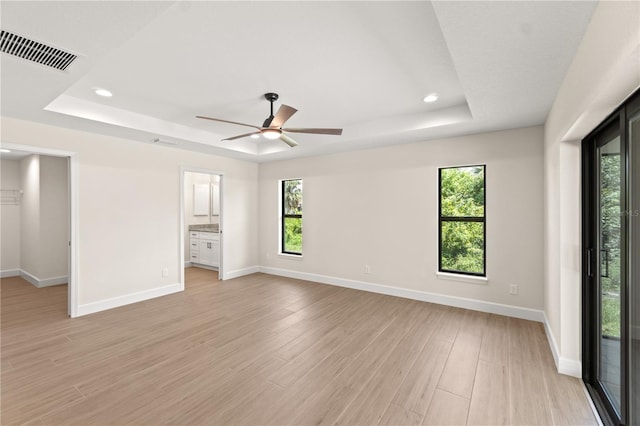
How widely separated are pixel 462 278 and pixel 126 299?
4.92 metres

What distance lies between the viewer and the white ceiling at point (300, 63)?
1671 millimetres

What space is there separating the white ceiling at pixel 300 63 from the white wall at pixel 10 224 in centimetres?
396

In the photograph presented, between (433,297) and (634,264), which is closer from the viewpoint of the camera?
(634,264)

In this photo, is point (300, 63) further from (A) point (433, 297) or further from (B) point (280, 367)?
(A) point (433, 297)

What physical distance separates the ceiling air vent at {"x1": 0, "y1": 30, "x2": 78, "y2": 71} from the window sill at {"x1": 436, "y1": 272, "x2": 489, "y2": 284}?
463 centimetres

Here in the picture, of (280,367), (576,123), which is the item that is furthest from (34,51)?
(576,123)

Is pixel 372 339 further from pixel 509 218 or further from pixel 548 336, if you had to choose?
pixel 509 218

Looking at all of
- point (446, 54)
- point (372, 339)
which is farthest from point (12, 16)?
point (372, 339)

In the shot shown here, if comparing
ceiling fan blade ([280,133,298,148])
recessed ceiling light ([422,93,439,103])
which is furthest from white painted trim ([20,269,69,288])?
recessed ceiling light ([422,93,439,103])

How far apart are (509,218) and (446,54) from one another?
243cm

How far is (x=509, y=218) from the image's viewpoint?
3807mm

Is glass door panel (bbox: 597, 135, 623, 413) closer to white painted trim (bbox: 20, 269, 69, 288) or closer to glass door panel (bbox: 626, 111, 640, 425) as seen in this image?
glass door panel (bbox: 626, 111, 640, 425)

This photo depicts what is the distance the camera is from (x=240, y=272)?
610cm

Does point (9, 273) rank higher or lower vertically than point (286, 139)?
lower
